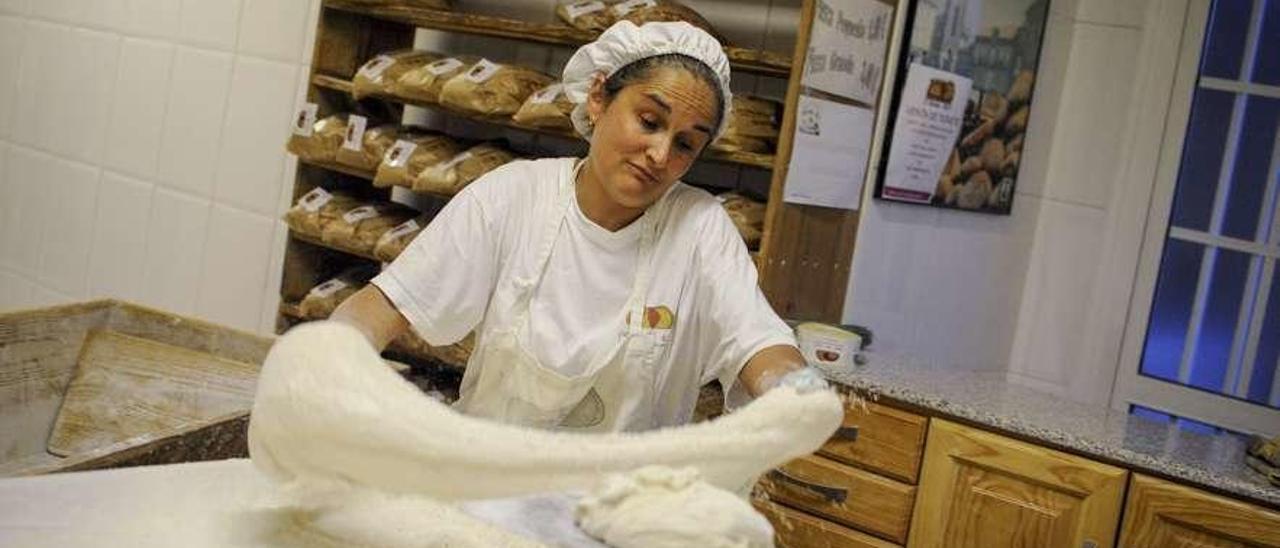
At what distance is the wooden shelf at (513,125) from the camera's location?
2.35 meters

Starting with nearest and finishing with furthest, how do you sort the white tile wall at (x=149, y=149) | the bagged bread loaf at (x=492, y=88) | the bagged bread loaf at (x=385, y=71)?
the bagged bread loaf at (x=492, y=88) → the bagged bread loaf at (x=385, y=71) → the white tile wall at (x=149, y=149)

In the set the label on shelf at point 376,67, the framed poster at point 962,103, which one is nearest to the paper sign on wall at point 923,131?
the framed poster at point 962,103

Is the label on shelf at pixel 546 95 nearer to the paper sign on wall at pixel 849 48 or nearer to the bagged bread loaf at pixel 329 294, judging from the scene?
the paper sign on wall at pixel 849 48

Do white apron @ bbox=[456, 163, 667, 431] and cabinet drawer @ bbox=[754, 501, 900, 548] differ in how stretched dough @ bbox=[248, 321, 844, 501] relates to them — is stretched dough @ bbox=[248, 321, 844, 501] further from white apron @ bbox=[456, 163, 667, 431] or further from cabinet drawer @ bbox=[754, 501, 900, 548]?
Answer: cabinet drawer @ bbox=[754, 501, 900, 548]

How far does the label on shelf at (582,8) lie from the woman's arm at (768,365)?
1118 millimetres

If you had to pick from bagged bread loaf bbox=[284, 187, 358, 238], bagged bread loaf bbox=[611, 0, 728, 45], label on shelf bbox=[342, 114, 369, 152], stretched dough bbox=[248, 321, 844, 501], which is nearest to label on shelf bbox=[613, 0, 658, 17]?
bagged bread loaf bbox=[611, 0, 728, 45]

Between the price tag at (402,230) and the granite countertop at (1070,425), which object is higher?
the price tag at (402,230)

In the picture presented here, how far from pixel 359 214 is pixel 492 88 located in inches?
21.4

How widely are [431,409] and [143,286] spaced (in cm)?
314

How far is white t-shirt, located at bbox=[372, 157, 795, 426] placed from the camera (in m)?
1.74

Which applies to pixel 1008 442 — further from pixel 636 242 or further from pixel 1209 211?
pixel 1209 211

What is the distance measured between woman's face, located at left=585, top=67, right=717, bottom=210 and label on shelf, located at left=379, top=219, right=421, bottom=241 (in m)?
1.17

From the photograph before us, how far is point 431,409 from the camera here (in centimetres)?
109

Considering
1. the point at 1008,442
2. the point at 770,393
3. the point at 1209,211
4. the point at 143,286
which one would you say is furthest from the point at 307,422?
the point at 143,286
